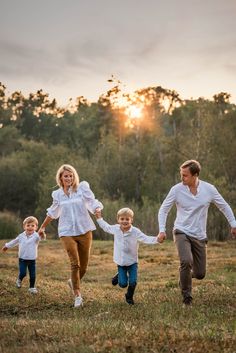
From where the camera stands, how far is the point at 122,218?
35.0 ft

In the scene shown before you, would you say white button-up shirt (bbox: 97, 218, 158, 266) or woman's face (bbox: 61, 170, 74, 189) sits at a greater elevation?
woman's face (bbox: 61, 170, 74, 189)

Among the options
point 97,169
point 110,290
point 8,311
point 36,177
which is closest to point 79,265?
point 8,311

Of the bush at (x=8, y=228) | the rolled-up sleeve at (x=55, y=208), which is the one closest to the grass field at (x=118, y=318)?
the rolled-up sleeve at (x=55, y=208)

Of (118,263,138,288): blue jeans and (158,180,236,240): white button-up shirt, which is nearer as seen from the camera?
(158,180,236,240): white button-up shirt

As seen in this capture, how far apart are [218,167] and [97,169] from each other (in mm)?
12704

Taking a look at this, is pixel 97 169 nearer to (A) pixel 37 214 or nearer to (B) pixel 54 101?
(A) pixel 37 214

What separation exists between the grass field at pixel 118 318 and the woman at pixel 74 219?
0.79m

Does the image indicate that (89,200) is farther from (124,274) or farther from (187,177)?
(187,177)

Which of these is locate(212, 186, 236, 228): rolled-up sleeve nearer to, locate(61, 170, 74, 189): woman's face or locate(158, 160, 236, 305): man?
locate(158, 160, 236, 305): man

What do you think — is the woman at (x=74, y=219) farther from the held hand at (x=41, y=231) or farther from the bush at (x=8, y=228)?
the bush at (x=8, y=228)

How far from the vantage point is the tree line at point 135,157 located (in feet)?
122

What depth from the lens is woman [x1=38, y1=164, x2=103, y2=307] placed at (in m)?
10.7

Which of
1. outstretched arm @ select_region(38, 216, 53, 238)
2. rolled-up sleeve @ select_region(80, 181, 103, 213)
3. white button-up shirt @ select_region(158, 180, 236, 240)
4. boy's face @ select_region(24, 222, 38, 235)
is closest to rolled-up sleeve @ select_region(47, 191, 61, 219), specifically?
outstretched arm @ select_region(38, 216, 53, 238)

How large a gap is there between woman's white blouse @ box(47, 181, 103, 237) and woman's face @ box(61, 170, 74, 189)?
165 mm
